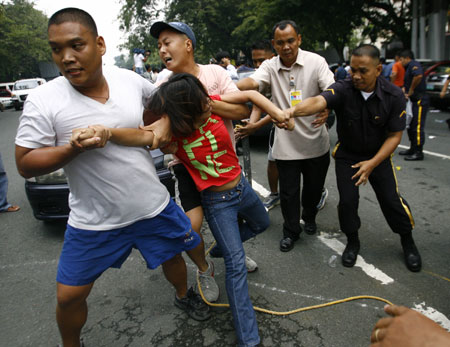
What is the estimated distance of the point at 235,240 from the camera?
2256 millimetres

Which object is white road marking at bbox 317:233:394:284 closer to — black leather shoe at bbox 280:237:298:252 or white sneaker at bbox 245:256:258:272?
black leather shoe at bbox 280:237:298:252

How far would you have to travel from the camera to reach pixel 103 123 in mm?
1870

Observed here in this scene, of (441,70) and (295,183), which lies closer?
(295,183)

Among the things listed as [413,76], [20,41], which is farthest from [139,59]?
[20,41]

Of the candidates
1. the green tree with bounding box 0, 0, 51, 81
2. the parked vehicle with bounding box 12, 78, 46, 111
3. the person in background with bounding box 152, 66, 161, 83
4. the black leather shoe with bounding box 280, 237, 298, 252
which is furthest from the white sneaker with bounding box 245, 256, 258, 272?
the green tree with bounding box 0, 0, 51, 81

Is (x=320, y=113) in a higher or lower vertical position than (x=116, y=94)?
lower

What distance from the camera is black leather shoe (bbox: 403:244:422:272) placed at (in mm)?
2910

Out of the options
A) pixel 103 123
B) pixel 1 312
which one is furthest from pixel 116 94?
pixel 1 312

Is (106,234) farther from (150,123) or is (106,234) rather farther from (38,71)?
(38,71)

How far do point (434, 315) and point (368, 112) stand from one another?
1493 mm

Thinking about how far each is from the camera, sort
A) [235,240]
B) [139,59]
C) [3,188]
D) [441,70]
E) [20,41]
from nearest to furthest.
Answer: [235,240] < [3,188] < [441,70] < [139,59] < [20,41]

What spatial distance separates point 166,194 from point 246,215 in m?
0.63

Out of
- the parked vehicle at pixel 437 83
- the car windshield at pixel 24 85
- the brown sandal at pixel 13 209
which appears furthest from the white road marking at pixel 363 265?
the car windshield at pixel 24 85

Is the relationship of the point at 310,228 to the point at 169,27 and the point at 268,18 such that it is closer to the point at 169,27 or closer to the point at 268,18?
the point at 169,27
